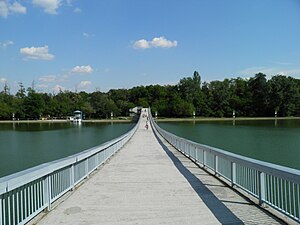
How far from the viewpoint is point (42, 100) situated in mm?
135375

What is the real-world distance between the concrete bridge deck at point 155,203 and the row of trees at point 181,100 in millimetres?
122904

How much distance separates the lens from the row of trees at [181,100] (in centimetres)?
12812

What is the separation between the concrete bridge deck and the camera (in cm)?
602

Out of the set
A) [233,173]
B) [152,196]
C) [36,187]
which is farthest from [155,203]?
[233,173]

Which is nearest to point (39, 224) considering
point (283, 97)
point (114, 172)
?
point (114, 172)

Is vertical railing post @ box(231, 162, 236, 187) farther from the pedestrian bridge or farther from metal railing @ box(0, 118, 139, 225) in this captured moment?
metal railing @ box(0, 118, 139, 225)

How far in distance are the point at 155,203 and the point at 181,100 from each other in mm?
131888

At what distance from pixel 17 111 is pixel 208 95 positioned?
235 ft

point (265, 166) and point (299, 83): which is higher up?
point (299, 83)

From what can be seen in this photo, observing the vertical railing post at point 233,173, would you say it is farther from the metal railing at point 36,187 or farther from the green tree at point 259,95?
the green tree at point 259,95

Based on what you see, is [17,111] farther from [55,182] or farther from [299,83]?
[55,182]

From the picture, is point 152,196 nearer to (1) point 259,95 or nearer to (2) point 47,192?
(2) point 47,192

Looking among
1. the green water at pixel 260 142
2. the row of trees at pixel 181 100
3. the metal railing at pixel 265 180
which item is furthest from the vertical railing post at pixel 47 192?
the row of trees at pixel 181 100

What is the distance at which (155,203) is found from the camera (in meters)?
7.27
